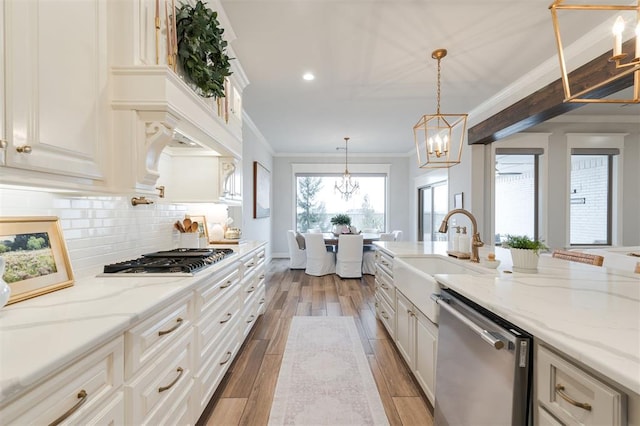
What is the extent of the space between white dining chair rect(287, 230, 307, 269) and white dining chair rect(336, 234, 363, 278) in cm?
109

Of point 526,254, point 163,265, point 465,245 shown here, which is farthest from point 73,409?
point 465,245

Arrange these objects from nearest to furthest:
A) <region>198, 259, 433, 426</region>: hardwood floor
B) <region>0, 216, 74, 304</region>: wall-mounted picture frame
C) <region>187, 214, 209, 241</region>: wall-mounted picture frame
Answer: <region>0, 216, 74, 304</region>: wall-mounted picture frame < <region>198, 259, 433, 426</region>: hardwood floor < <region>187, 214, 209, 241</region>: wall-mounted picture frame

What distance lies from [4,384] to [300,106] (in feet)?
13.6

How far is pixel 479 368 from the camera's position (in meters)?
1.17

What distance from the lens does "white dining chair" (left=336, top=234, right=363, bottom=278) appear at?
5246 millimetres

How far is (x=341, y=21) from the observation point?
2305 millimetres

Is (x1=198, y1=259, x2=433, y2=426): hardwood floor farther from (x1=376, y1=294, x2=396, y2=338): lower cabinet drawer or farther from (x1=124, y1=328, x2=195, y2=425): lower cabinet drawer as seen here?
(x1=124, y1=328, x2=195, y2=425): lower cabinet drawer

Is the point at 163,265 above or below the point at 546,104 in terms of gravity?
below

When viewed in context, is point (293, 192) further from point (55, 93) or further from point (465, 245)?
point (55, 93)

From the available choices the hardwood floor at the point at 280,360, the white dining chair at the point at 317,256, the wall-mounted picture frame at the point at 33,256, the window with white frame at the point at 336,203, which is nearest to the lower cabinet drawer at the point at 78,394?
the wall-mounted picture frame at the point at 33,256

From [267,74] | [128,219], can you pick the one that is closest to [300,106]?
[267,74]

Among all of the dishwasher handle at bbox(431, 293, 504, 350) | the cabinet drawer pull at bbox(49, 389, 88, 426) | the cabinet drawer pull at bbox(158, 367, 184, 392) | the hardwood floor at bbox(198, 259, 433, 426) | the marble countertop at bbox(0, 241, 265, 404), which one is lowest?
the hardwood floor at bbox(198, 259, 433, 426)

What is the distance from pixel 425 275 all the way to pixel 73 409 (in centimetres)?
168

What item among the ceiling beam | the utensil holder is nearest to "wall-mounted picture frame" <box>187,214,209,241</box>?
the utensil holder
